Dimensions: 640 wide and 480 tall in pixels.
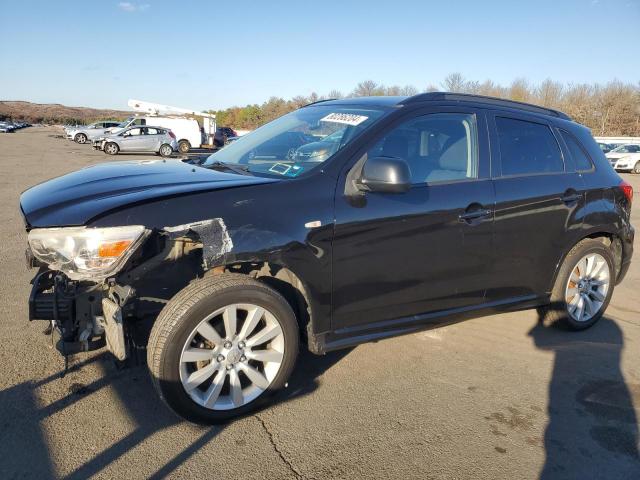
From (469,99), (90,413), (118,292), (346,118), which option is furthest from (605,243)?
(90,413)

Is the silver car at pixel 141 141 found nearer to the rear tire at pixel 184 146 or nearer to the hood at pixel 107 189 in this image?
the rear tire at pixel 184 146

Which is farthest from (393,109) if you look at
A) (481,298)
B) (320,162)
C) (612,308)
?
(612,308)

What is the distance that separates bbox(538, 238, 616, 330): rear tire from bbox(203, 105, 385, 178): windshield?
213 centimetres

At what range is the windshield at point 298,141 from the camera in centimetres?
328

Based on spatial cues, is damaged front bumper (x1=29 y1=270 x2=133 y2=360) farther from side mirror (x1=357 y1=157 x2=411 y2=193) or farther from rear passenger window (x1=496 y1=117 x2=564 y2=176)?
rear passenger window (x1=496 y1=117 x2=564 y2=176)

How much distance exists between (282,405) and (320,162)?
1.51 m

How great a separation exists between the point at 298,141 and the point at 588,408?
265cm

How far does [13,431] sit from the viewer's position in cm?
270

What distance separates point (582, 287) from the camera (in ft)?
14.4

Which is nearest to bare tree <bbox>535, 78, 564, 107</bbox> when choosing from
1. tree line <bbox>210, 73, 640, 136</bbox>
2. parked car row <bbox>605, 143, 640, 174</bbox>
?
tree line <bbox>210, 73, 640, 136</bbox>

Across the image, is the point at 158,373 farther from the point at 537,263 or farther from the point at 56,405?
the point at 537,263

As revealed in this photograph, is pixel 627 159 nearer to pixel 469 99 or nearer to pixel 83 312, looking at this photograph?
pixel 469 99

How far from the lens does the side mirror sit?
9.57ft

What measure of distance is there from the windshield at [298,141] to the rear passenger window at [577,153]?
188 centimetres
